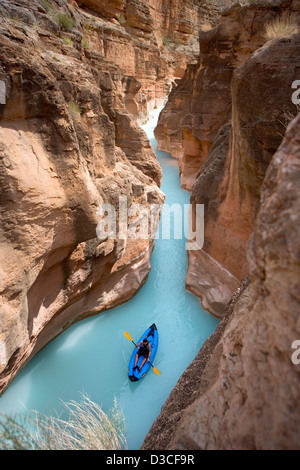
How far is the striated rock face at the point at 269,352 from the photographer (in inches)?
56.7

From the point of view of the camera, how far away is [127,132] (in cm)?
718

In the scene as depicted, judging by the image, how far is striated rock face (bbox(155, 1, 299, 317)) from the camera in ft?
12.2

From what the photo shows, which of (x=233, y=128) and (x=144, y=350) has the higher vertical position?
(x=233, y=128)

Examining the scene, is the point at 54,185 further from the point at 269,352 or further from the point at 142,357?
the point at 142,357

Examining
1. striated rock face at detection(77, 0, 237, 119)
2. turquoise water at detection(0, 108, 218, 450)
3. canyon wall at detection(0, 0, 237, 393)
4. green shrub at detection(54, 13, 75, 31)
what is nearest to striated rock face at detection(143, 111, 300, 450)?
canyon wall at detection(0, 0, 237, 393)

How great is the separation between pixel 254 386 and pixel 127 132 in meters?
6.66

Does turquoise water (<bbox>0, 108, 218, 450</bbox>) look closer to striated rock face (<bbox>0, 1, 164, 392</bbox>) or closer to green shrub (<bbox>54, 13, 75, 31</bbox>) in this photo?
striated rock face (<bbox>0, 1, 164, 392</bbox>)

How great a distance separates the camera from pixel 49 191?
3.38m

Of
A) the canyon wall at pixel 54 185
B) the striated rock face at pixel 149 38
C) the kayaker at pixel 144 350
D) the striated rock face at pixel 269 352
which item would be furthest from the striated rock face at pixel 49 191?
the striated rock face at pixel 149 38

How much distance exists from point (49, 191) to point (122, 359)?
123 inches

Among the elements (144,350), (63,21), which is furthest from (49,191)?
(63,21)

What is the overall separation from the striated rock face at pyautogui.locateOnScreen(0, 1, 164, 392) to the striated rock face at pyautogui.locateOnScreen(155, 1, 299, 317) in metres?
1.68
